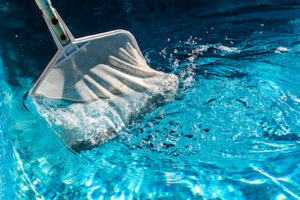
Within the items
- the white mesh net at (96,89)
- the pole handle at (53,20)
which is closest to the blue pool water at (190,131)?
the white mesh net at (96,89)

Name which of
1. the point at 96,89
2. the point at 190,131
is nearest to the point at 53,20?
the point at 96,89

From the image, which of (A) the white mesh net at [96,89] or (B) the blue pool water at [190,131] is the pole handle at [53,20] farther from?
(B) the blue pool water at [190,131]

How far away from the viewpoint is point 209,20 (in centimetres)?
380

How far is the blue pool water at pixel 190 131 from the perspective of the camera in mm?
1890

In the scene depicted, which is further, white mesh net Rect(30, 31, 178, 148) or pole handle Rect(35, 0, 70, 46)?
white mesh net Rect(30, 31, 178, 148)

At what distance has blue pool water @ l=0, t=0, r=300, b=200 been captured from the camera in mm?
1890

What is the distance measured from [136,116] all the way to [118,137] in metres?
0.24

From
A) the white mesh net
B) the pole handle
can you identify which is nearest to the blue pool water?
the white mesh net

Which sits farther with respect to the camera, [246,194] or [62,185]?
[62,185]

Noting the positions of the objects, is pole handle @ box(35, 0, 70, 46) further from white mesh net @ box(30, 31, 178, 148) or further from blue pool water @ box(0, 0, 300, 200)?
blue pool water @ box(0, 0, 300, 200)

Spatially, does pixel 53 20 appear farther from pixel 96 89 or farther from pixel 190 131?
pixel 190 131

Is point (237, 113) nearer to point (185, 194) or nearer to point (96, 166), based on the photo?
point (185, 194)

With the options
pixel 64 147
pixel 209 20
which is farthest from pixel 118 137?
pixel 209 20

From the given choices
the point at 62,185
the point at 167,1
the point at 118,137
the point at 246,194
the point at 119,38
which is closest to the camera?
the point at 246,194
